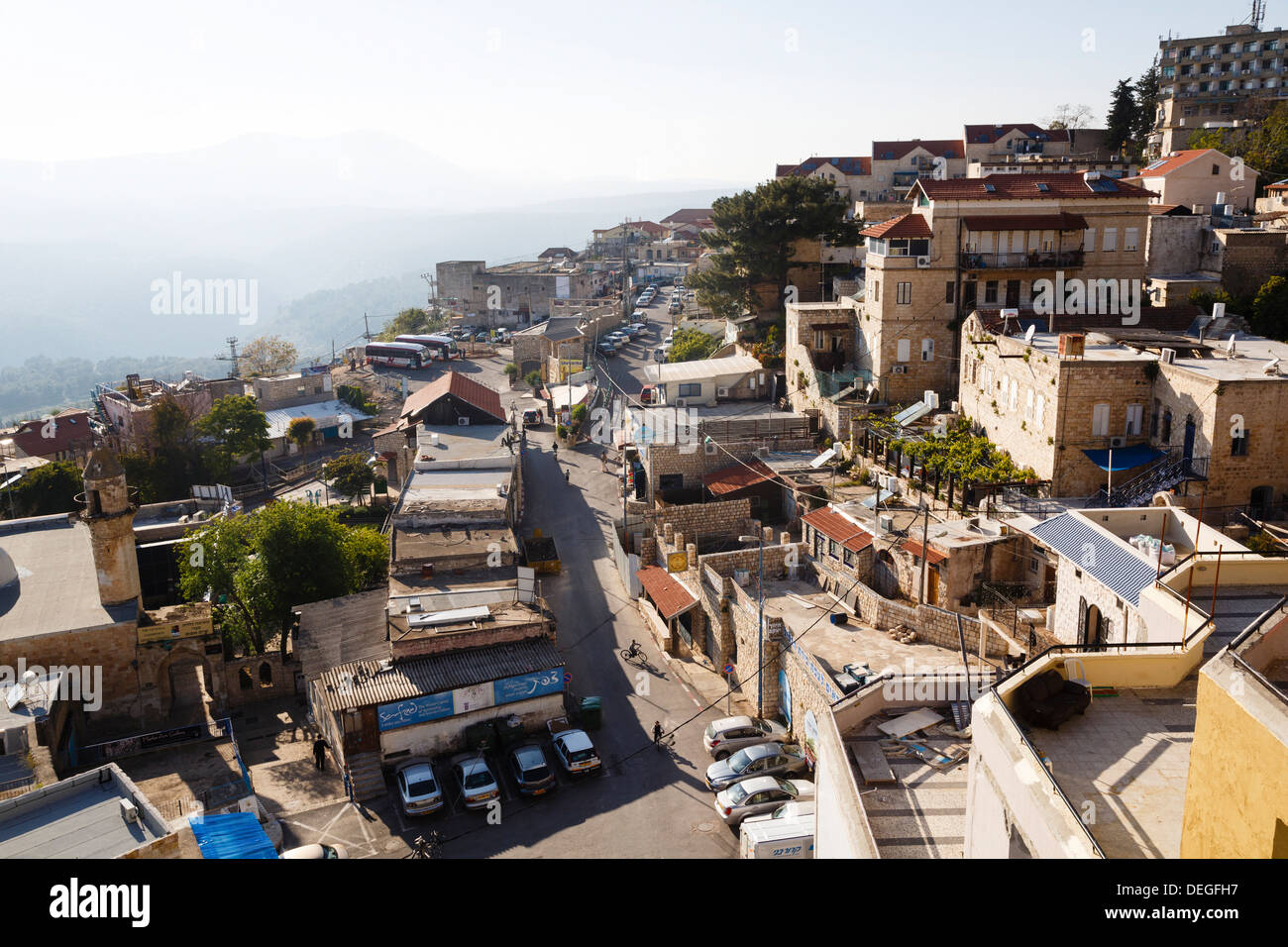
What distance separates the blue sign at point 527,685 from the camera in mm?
22938

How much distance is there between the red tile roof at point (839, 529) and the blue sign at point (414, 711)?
1167 cm

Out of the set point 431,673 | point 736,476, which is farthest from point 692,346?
point 431,673

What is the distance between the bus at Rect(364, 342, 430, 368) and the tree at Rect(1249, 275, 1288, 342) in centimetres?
5418

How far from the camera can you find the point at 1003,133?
6500 centimetres

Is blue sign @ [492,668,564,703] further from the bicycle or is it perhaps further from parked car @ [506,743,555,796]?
the bicycle

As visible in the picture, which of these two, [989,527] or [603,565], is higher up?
[989,527]

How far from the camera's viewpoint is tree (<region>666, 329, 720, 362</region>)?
5256 centimetres

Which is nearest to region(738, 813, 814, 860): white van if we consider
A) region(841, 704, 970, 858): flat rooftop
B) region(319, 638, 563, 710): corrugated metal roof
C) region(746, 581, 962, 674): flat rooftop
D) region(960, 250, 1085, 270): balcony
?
region(841, 704, 970, 858): flat rooftop

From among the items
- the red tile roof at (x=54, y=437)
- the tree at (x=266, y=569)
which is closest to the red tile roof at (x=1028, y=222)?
the tree at (x=266, y=569)

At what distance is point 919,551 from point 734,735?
6.94 metres
